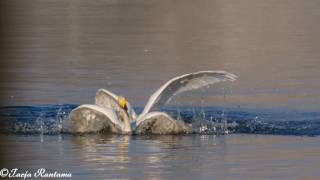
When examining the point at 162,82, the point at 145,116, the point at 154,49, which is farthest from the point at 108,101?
the point at 154,49

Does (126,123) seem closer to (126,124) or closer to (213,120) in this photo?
(126,124)

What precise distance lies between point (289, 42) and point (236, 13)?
9.69m

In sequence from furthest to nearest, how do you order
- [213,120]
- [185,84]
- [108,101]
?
[213,120], [108,101], [185,84]

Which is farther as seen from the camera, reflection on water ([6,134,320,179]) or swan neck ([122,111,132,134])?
swan neck ([122,111,132,134])

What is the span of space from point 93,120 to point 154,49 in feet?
33.4

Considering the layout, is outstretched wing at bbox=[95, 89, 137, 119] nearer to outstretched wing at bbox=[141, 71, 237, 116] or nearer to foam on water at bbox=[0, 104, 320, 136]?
outstretched wing at bbox=[141, 71, 237, 116]

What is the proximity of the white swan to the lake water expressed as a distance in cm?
22

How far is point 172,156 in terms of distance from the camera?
9.64 m

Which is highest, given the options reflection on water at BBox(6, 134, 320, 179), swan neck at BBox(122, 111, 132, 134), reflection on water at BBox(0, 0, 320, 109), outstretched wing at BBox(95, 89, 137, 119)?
reflection on water at BBox(0, 0, 320, 109)

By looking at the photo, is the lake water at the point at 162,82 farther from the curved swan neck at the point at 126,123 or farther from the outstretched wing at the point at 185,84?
the outstretched wing at the point at 185,84

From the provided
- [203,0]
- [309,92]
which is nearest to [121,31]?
[309,92]

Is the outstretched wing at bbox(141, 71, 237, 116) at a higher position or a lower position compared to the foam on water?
higher

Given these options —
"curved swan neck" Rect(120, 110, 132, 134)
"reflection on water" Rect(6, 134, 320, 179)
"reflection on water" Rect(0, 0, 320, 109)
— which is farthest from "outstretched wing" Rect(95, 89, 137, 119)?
"reflection on water" Rect(0, 0, 320, 109)

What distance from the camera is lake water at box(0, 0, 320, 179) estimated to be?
29.2 ft
